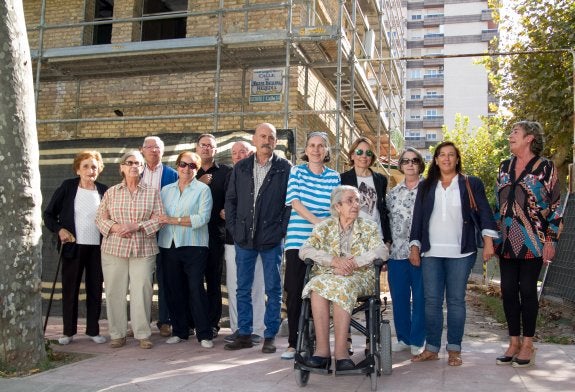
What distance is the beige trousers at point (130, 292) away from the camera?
229 inches

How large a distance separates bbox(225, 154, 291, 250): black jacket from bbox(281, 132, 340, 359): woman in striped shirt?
9.3 inches

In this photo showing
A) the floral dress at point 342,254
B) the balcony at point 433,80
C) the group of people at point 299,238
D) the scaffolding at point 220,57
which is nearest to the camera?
the floral dress at point 342,254

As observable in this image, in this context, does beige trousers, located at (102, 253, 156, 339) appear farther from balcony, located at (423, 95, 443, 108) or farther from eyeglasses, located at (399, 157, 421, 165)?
balcony, located at (423, 95, 443, 108)

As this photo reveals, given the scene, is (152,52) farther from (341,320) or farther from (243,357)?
(341,320)

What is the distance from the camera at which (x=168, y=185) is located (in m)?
6.17

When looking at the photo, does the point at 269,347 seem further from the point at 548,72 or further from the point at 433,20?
the point at 433,20

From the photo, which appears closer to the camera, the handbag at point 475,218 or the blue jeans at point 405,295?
the handbag at point 475,218

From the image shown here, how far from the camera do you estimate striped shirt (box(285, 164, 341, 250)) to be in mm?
5273

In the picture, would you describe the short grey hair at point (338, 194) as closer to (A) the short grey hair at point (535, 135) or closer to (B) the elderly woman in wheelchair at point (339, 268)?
(B) the elderly woman in wheelchair at point (339, 268)

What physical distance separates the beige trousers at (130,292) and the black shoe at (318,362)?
86.6 inches

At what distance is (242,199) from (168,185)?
0.94 m

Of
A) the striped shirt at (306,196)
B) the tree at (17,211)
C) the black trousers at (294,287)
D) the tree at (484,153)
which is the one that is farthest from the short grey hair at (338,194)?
the tree at (484,153)

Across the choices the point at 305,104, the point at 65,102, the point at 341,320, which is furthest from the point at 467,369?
the point at 65,102

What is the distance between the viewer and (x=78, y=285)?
19.9ft
